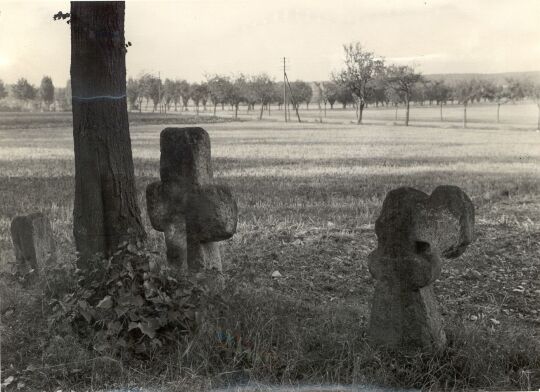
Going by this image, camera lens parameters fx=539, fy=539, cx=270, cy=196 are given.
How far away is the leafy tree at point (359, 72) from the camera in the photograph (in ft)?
44.9

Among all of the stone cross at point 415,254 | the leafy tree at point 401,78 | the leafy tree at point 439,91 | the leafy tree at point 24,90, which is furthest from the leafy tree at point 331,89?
the leafy tree at point 439,91

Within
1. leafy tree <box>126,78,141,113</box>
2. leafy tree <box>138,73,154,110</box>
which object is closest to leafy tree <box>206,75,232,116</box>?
leafy tree <box>138,73,154,110</box>

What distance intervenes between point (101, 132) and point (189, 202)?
1015mm

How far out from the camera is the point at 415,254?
381 centimetres

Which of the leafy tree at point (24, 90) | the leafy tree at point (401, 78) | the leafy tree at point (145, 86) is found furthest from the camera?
the leafy tree at point (401, 78)

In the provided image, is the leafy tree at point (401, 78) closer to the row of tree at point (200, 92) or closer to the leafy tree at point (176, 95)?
the row of tree at point (200, 92)

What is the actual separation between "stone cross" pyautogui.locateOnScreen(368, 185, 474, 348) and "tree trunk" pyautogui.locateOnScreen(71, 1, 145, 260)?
7.79 feet

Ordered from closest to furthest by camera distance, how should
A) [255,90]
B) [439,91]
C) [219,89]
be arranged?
[219,89] < [255,90] < [439,91]

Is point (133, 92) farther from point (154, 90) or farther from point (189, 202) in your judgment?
point (189, 202)

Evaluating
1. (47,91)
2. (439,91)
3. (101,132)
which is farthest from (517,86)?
(439,91)

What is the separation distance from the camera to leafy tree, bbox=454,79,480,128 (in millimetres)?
33031

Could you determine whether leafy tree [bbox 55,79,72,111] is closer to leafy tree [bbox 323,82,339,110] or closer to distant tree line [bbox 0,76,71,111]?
distant tree line [bbox 0,76,71,111]

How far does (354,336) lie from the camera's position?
4.18 metres

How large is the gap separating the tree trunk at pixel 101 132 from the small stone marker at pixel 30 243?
3.07 ft
